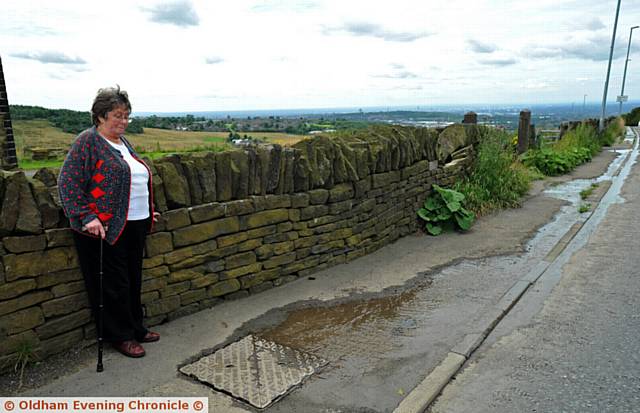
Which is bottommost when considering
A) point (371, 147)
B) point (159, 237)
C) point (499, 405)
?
point (499, 405)

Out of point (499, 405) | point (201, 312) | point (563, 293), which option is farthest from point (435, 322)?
point (201, 312)

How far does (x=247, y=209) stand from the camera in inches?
202

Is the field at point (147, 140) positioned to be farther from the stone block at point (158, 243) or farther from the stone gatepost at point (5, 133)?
the stone block at point (158, 243)

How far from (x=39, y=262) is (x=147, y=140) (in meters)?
4.19

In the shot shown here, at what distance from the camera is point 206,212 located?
4758 mm

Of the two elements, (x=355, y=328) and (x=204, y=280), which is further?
(x=204, y=280)

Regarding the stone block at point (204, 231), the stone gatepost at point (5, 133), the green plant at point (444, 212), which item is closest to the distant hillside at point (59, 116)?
the stone gatepost at point (5, 133)

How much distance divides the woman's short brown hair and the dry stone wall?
0.61m

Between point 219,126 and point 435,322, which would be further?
point 219,126

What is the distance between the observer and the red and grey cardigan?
141 inches

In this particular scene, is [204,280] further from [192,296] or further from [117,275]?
[117,275]

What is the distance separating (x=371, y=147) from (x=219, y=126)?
366cm

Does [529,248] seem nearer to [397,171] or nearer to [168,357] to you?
[397,171]

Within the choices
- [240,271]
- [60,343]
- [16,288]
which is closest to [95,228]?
[16,288]
